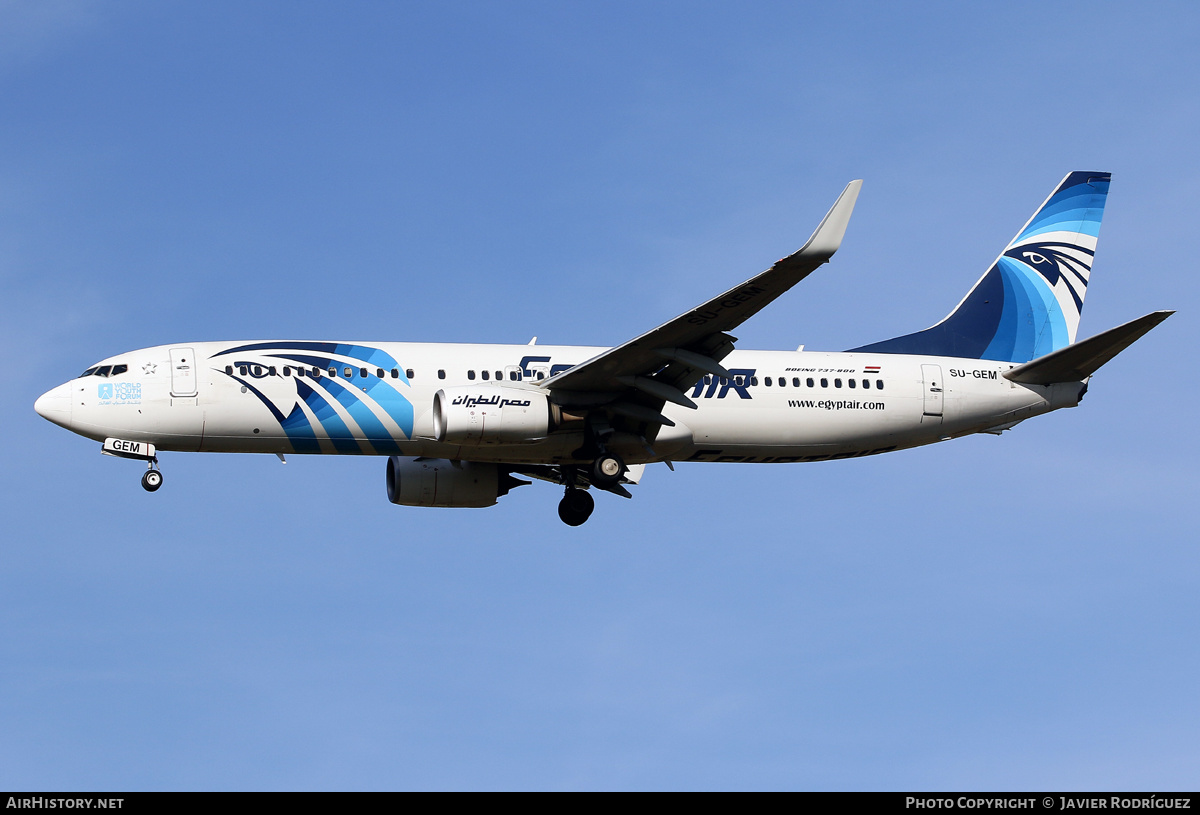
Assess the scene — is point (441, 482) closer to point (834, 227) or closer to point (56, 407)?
point (56, 407)

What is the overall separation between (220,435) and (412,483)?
551cm

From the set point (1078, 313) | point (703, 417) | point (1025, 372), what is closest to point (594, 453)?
point (703, 417)

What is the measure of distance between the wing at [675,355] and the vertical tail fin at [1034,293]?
7.45 meters

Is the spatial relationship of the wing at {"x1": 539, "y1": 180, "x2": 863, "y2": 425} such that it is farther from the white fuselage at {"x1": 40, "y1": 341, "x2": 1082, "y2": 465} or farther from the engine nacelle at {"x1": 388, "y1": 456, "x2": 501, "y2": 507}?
the engine nacelle at {"x1": 388, "y1": 456, "x2": 501, "y2": 507}

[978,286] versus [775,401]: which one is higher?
[978,286]

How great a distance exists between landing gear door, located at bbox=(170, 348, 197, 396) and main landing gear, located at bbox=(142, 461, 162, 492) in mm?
1839

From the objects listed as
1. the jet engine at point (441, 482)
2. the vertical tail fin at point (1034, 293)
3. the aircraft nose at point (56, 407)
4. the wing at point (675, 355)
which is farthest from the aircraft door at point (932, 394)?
the aircraft nose at point (56, 407)

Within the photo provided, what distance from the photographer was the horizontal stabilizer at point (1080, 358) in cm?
3312

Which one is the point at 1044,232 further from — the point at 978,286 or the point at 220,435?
the point at 220,435

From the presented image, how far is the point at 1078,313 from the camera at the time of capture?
40.5 meters

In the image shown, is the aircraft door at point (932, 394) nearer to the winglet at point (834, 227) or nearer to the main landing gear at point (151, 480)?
the winglet at point (834, 227)

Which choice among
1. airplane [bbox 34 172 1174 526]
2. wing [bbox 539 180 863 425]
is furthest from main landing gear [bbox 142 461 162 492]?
wing [bbox 539 180 863 425]

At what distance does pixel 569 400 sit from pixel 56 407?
A: 11.7m
